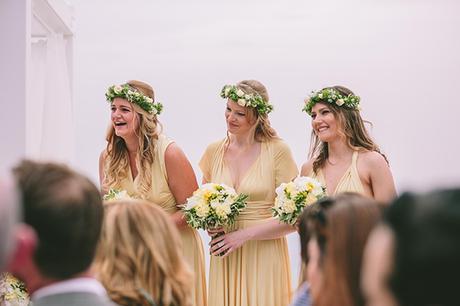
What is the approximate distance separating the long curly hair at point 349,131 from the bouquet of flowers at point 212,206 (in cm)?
59

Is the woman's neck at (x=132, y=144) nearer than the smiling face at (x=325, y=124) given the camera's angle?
No

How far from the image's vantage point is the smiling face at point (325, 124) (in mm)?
4891

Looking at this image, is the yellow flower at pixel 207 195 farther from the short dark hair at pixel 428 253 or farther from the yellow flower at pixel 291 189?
the short dark hair at pixel 428 253

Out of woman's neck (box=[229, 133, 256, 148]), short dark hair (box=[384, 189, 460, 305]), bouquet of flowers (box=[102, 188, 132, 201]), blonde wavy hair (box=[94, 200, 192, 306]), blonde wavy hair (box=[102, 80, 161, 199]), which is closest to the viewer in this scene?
short dark hair (box=[384, 189, 460, 305])

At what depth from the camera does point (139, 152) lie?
16.5 feet

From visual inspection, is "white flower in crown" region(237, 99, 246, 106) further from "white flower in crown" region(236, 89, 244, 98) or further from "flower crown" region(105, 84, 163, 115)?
"flower crown" region(105, 84, 163, 115)

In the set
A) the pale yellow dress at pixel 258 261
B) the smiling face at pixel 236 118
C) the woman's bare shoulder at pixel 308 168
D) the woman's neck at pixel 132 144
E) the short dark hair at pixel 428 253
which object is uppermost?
the smiling face at pixel 236 118

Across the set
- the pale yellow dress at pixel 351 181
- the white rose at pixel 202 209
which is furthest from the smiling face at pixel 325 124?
the white rose at pixel 202 209

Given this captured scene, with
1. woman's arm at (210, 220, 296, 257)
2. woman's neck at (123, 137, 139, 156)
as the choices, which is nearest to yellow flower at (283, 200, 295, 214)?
woman's arm at (210, 220, 296, 257)

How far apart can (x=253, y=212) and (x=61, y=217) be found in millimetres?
3517

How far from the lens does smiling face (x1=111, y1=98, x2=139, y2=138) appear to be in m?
5.02

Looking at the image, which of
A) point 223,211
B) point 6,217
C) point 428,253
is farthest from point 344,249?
point 223,211

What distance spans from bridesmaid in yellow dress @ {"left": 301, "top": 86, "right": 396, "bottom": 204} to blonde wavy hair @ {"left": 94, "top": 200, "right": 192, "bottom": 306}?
2.74 meters

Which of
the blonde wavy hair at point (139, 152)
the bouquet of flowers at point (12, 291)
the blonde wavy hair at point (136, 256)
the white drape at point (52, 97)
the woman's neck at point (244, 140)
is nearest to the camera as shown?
the blonde wavy hair at point (136, 256)
